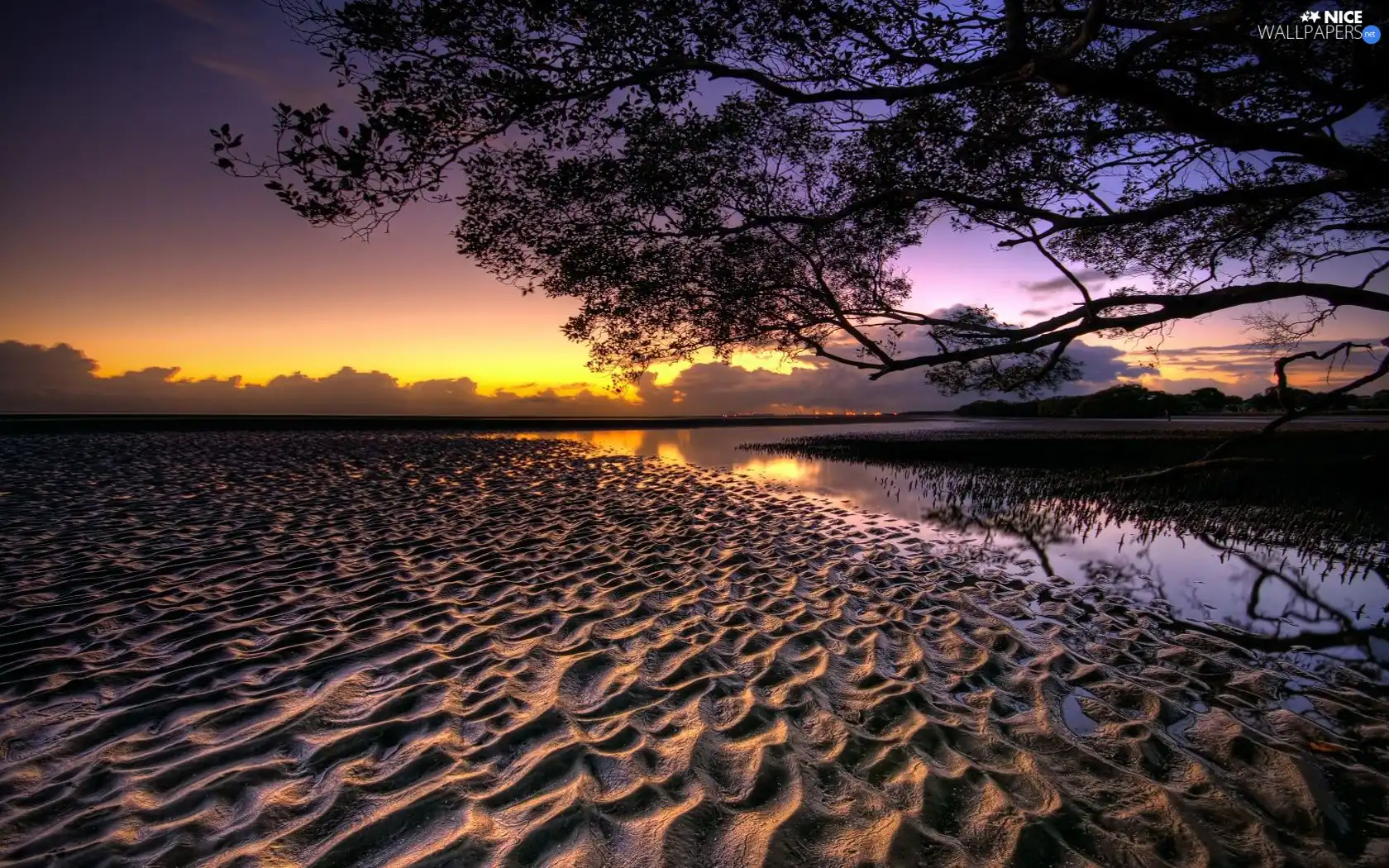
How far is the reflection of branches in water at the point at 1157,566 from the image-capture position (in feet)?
22.0

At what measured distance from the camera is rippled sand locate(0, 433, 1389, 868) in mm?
3037

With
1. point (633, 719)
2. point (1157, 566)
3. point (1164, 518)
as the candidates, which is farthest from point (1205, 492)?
point (633, 719)

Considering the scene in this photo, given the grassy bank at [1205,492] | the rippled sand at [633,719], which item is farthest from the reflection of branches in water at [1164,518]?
the rippled sand at [633,719]

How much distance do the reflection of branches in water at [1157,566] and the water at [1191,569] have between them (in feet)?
0.08

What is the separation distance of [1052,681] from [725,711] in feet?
10.4

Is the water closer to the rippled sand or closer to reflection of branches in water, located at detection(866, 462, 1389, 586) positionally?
reflection of branches in water, located at detection(866, 462, 1389, 586)

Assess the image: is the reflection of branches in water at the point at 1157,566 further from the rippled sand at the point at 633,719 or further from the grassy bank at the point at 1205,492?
the rippled sand at the point at 633,719

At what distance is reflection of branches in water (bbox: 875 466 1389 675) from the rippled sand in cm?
109

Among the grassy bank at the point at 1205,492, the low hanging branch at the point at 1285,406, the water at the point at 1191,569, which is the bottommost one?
the water at the point at 1191,569

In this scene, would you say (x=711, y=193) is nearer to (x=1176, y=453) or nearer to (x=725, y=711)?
(x=725, y=711)

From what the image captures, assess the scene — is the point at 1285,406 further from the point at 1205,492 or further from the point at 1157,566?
the point at 1205,492

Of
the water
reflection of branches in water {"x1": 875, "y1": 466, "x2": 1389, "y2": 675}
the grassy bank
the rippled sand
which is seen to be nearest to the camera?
the rippled sand

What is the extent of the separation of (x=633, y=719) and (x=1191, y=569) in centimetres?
1059

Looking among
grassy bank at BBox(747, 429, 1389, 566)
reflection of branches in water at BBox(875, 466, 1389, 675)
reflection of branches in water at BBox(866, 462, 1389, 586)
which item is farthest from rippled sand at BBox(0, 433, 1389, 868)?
reflection of branches in water at BBox(866, 462, 1389, 586)
